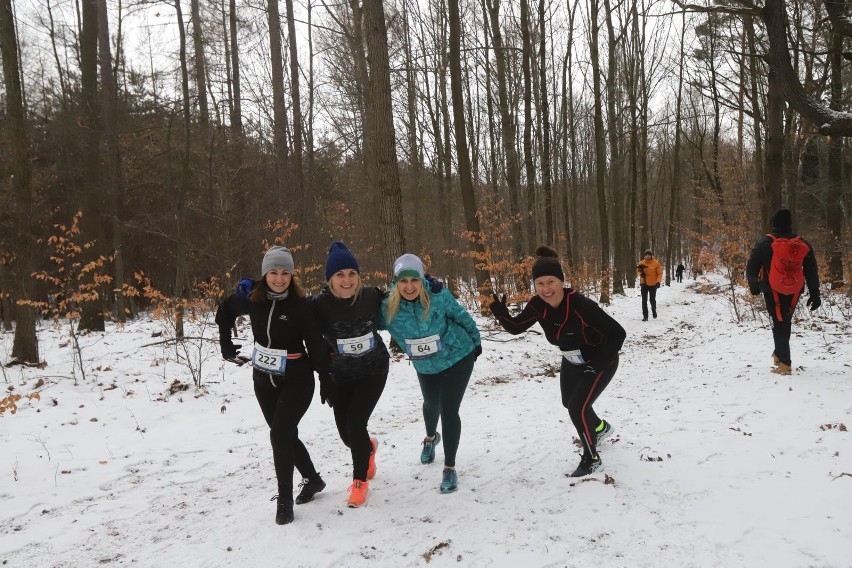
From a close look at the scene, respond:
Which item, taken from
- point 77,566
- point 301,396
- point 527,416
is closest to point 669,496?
point 527,416

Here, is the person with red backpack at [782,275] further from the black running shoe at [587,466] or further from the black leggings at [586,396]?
the black running shoe at [587,466]

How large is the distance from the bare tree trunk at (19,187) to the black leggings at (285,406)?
6898mm

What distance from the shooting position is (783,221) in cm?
625

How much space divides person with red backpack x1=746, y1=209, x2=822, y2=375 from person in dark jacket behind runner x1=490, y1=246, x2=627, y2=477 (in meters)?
3.60

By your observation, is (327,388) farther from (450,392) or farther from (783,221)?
(783,221)

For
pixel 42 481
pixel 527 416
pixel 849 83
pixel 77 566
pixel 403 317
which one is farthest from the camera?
pixel 849 83

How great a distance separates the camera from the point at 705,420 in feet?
16.4

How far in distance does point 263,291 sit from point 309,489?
1593mm

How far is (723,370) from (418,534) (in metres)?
5.75

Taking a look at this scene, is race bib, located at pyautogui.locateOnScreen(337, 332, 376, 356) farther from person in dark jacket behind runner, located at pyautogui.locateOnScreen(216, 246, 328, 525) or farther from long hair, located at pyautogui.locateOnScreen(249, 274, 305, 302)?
long hair, located at pyautogui.locateOnScreen(249, 274, 305, 302)

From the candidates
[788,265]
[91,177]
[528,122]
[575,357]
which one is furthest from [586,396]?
[91,177]

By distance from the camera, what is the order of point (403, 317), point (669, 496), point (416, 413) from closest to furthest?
point (669, 496)
point (403, 317)
point (416, 413)

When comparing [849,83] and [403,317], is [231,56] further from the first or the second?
[849,83]

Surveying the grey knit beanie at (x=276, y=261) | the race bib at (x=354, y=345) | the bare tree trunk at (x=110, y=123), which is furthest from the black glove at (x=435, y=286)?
the bare tree trunk at (x=110, y=123)
